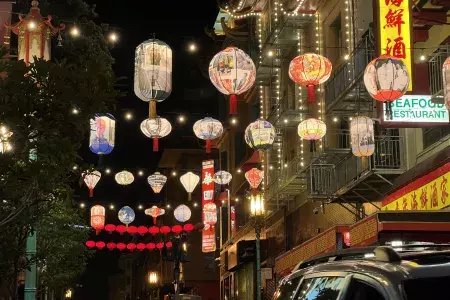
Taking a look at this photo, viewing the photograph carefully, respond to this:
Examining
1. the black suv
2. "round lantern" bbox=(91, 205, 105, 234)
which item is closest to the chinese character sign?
the black suv

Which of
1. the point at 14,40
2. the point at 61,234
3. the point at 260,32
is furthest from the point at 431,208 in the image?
the point at 260,32

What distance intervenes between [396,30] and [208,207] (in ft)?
102

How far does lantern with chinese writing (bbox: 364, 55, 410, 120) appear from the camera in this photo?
16094 millimetres

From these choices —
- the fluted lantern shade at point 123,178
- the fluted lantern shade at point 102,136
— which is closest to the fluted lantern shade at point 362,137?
the fluted lantern shade at point 102,136

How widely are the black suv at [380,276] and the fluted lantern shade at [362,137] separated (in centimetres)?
1369

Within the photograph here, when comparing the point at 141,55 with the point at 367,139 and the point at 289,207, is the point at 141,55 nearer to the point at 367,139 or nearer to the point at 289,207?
the point at 367,139

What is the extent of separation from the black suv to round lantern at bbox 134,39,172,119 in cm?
1364

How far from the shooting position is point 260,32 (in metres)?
38.1

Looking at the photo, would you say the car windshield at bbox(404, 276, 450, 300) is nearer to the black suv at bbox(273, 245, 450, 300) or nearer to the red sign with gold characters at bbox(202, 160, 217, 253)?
the black suv at bbox(273, 245, 450, 300)

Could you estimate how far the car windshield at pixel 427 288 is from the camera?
4719mm

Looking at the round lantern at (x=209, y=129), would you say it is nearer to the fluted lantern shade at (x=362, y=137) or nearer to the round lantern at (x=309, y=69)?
the round lantern at (x=309, y=69)

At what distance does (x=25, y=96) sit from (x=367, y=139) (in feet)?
37.0

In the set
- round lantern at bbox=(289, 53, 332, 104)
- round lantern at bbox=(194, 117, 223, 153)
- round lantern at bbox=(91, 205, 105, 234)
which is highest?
round lantern at bbox=(289, 53, 332, 104)

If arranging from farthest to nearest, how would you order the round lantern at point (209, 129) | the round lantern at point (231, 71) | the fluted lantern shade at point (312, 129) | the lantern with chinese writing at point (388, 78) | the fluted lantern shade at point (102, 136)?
the round lantern at point (209, 129)
the fluted lantern shade at point (102, 136)
the fluted lantern shade at point (312, 129)
the round lantern at point (231, 71)
the lantern with chinese writing at point (388, 78)
